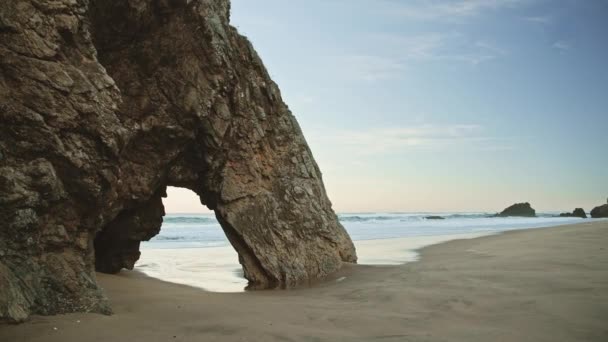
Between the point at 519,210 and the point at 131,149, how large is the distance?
9225cm

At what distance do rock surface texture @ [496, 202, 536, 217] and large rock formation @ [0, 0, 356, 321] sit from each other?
87578mm

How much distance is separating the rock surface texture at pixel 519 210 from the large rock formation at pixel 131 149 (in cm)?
8758

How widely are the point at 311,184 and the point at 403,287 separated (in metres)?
3.70

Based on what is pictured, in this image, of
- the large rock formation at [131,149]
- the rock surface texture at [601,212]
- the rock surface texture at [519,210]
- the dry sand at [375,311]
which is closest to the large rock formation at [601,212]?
the rock surface texture at [601,212]

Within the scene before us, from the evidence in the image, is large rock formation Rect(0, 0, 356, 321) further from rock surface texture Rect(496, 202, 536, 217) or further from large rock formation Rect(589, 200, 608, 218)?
rock surface texture Rect(496, 202, 536, 217)

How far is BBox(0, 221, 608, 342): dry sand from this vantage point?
484 centimetres

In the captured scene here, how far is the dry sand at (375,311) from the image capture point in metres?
4.84

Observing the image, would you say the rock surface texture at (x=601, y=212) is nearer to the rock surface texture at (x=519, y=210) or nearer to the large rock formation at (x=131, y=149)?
the rock surface texture at (x=519, y=210)

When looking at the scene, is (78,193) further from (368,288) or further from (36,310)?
(368,288)

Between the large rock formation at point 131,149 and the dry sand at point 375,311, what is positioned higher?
the large rock formation at point 131,149

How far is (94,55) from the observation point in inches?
252

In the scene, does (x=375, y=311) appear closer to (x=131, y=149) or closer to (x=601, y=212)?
(x=131, y=149)

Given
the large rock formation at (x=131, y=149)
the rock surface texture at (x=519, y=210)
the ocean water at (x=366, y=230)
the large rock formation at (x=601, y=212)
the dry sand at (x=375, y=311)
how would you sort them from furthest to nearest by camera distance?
the rock surface texture at (x=519, y=210)
the large rock formation at (x=601, y=212)
the ocean water at (x=366, y=230)
the large rock formation at (x=131, y=149)
the dry sand at (x=375, y=311)

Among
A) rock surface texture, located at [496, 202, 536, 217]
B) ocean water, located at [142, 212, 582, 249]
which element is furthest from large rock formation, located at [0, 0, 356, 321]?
rock surface texture, located at [496, 202, 536, 217]
